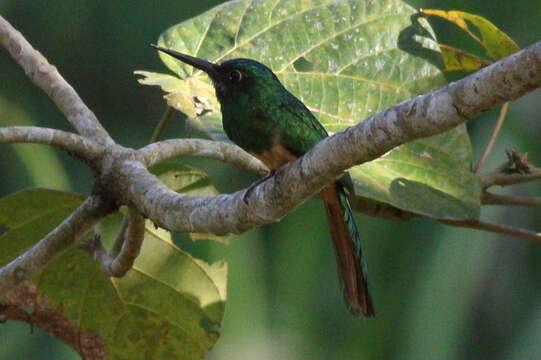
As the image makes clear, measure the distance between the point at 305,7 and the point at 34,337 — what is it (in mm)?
1925

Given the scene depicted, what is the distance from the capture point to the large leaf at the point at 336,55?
1981 mm

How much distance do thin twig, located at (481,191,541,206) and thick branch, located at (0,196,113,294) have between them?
2.71ft

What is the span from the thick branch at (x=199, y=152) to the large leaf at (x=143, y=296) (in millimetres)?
257

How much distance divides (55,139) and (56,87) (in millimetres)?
319

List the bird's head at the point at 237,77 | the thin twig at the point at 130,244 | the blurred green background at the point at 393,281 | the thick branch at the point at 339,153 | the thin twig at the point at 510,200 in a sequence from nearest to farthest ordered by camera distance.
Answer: the thick branch at the point at 339,153, the thin twig at the point at 130,244, the bird's head at the point at 237,77, the thin twig at the point at 510,200, the blurred green background at the point at 393,281

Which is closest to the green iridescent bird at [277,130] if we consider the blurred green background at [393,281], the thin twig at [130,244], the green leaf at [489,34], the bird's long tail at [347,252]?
the bird's long tail at [347,252]

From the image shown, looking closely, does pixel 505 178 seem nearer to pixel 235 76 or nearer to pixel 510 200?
pixel 510 200

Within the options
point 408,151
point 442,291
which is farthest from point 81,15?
point 408,151

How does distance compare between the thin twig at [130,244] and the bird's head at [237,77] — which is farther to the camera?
the bird's head at [237,77]

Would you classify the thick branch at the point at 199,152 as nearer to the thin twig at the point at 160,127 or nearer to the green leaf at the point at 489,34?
the thin twig at the point at 160,127

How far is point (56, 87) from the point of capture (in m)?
1.82

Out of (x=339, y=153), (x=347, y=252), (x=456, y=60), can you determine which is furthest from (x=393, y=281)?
(x=339, y=153)

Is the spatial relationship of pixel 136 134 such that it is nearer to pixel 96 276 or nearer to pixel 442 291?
pixel 442 291

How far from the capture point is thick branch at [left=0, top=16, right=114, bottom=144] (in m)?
1.73
